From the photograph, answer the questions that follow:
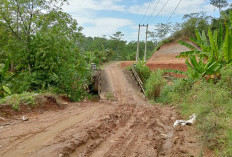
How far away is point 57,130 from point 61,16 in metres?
9.70

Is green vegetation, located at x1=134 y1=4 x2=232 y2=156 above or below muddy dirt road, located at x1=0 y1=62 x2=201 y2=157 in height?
above

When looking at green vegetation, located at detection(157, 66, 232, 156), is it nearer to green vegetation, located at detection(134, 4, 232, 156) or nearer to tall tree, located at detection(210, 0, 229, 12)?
green vegetation, located at detection(134, 4, 232, 156)

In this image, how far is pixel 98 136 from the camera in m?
5.14

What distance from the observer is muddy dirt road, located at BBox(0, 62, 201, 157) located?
4.24 meters

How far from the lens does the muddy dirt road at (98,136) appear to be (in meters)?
4.24

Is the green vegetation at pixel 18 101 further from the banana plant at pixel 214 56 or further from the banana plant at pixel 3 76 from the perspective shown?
the banana plant at pixel 214 56

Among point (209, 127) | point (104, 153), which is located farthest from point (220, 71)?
point (104, 153)

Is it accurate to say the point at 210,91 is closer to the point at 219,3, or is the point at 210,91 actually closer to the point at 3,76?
the point at 3,76

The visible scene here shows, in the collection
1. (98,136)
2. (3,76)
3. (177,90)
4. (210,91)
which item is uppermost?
(3,76)

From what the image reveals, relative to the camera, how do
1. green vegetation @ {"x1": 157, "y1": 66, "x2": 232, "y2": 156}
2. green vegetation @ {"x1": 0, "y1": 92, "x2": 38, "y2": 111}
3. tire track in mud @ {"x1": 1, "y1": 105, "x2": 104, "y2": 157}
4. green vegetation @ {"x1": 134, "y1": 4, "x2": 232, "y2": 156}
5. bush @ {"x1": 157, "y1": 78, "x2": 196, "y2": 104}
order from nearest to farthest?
1. tire track in mud @ {"x1": 1, "y1": 105, "x2": 104, "y2": 157}
2. green vegetation @ {"x1": 157, "y1": 66, "x2": 232, "y2": 156}
3. green vegetation @ {"x1": 134, "y1": 4, "x2": 232, "y2": 156}
4. green vegetation @ {"x1": 0, "y1": 92, "x2": 38, "y2": 111}
5. bush @ {"x1": 157, "y1": 78, "x2": 196, "y2": 104}

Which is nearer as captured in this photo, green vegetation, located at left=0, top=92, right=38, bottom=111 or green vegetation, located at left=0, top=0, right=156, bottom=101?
green vegetation, located at left=0, top=92, right=38, bottom=111

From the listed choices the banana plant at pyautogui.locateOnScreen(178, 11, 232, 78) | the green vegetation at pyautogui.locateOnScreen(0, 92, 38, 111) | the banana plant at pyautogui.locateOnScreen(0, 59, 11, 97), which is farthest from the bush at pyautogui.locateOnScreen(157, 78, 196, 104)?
the banana plant at pyautogui.locateOnScreen(0, 59, 11, 97)

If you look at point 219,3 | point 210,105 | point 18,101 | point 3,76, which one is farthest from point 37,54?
point 219,3

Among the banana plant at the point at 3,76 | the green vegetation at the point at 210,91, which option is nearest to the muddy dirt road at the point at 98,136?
the green vegetation at the point at 210,91
